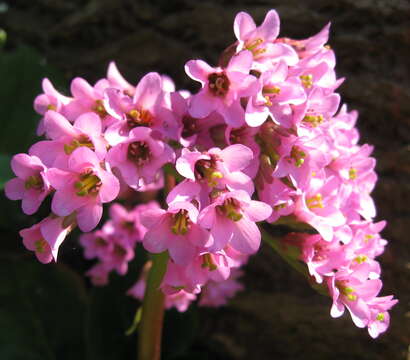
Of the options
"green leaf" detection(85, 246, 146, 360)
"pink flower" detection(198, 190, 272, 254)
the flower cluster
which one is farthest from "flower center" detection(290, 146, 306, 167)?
"green leaf" detection(85, 246, 146, 360)

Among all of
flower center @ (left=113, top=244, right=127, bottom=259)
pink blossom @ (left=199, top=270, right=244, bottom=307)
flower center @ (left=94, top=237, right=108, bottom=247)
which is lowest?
pink blossom @ (left=199, top=270, right=244, bottom=307)

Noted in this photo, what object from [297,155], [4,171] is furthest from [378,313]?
[4,171]

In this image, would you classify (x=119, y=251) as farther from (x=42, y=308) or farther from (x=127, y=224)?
(x=42, y=308)

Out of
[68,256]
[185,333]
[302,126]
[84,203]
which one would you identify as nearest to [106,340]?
[185,333]

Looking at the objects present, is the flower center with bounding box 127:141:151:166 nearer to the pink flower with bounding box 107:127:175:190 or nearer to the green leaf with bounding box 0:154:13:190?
the pink flower with bounding box 107:127:175:190

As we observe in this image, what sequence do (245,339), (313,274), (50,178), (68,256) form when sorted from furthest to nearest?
(68,256) < (245,339) < (313,274) < (50,178)

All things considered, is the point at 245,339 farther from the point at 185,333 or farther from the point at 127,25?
the point at 127,25
